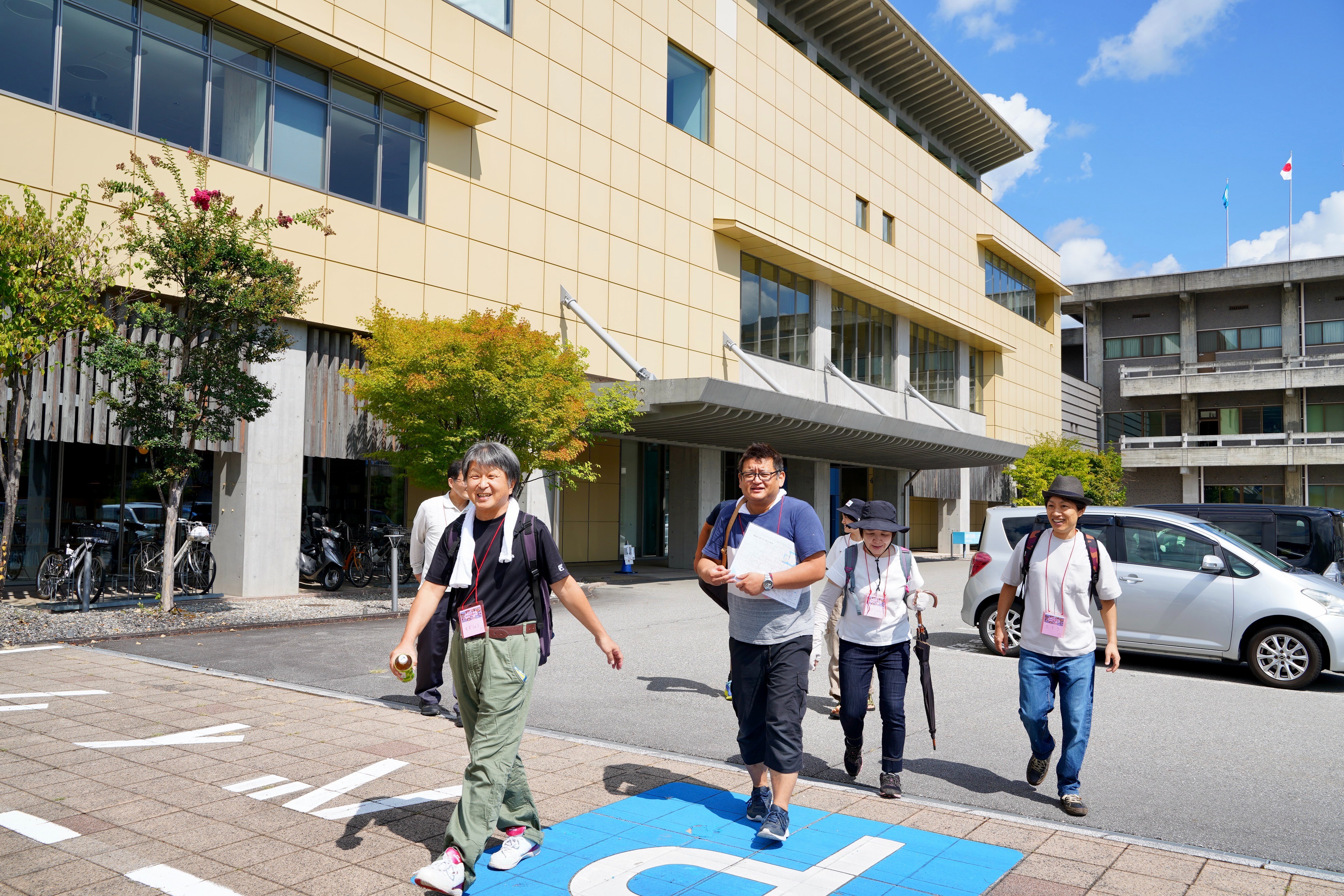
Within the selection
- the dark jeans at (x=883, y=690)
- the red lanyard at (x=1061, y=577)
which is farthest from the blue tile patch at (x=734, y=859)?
the red lanyard at (x=1061, y=577)

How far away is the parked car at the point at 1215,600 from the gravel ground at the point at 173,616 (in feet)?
30.8

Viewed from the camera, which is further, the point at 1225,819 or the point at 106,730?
the point at 106,730

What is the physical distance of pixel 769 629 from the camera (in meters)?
4.88

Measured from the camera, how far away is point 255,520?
16125 mm

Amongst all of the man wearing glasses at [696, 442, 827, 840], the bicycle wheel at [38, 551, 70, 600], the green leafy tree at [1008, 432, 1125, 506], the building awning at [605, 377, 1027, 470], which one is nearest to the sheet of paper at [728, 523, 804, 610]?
the man wearing glasses at [696, 442, 827, 840]

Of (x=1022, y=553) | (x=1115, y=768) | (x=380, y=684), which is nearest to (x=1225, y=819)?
(x=1115, y=768)

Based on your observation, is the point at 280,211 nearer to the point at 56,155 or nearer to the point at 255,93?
the point at 255,93

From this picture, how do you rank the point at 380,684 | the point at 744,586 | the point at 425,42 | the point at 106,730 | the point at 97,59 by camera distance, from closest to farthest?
the point at 744,586 < the point at 106,730 < the point at 380,684 < the point at 97,59 < the point at 425,42

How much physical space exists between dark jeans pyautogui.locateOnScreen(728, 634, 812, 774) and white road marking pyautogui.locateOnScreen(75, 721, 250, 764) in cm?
240

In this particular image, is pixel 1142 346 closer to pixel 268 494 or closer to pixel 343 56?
pixel 343 56

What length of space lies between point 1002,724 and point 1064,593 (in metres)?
2.43

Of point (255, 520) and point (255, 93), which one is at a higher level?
point (255, 93)

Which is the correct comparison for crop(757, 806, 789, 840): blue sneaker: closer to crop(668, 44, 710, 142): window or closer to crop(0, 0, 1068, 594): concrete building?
crop(0, 0, 1068, 594): concrete building

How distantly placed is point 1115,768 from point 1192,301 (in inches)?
2066
